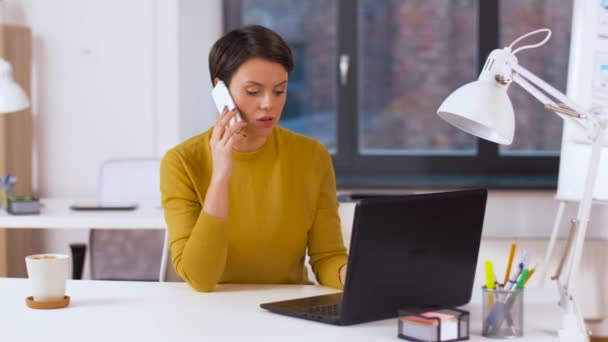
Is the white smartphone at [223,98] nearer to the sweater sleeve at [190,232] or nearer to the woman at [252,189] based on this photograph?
the woman at [252,189]

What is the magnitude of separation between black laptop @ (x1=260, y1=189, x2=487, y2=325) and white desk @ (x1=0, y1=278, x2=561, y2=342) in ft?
0.13

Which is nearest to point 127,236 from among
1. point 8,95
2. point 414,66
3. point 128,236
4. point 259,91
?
point 128,236

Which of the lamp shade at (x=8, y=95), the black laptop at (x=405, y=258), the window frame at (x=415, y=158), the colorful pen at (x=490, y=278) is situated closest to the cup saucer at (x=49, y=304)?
the black laptop at (x=405, y=258)

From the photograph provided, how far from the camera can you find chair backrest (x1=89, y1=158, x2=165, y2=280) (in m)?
4.00

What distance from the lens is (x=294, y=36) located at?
498 centimetres

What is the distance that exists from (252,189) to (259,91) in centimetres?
25

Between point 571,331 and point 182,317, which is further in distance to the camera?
point 182,317

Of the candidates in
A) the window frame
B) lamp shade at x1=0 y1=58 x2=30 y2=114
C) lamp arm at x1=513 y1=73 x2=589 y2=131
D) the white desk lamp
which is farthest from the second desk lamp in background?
lamp arm at x1=513 y1=73 x2=589 y2=131

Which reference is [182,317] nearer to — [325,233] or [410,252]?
[410,252]

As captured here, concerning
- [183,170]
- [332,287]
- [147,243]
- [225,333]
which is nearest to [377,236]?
[225,333]

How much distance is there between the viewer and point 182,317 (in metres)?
1.80

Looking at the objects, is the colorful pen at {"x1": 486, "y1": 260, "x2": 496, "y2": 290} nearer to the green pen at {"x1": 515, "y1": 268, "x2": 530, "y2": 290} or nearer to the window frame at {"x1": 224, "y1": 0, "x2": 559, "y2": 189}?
the green pen at {"x1": 515, "y1": 268, "x2": 530, "y2": 290}

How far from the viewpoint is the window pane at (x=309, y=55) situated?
4891 millimetres

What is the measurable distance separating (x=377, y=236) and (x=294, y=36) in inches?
134
